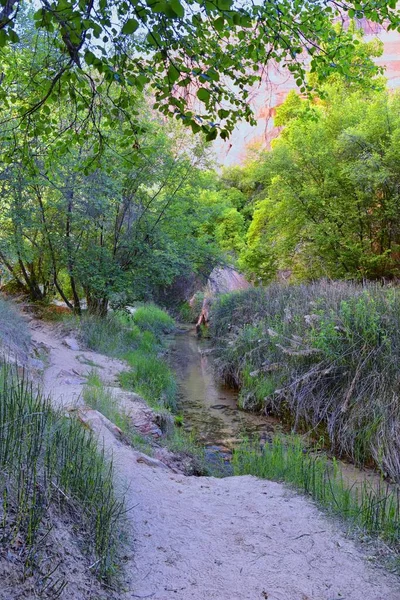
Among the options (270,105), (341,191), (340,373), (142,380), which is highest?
(270,105)

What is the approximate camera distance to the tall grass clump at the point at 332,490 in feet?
11.3

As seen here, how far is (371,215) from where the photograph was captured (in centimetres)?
1296

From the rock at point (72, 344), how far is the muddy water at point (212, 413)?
99.7 inches

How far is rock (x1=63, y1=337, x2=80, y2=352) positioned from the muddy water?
2.53m

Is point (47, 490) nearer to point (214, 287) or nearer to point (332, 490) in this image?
point (332, 490)

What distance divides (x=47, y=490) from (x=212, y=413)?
240 inches

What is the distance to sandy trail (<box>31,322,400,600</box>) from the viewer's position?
8.89ft

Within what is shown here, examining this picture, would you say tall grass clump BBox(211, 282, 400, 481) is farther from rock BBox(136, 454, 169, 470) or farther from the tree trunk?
the tree trunk

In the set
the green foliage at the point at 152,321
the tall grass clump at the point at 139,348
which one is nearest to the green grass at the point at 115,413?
the tall grass clump at the point at 139,348

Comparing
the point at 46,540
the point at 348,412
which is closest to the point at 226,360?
the point at 348,412

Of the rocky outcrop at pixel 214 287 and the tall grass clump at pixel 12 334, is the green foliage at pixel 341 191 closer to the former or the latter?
the rocky outcrop at pixel 214 287

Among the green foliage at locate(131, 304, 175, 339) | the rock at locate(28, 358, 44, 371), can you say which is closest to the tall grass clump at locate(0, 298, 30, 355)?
the rock at locate(28, 358, 44, 371)

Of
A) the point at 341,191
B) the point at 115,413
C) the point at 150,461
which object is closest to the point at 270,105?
the point at 341,191

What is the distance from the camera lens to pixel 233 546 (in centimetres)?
323
